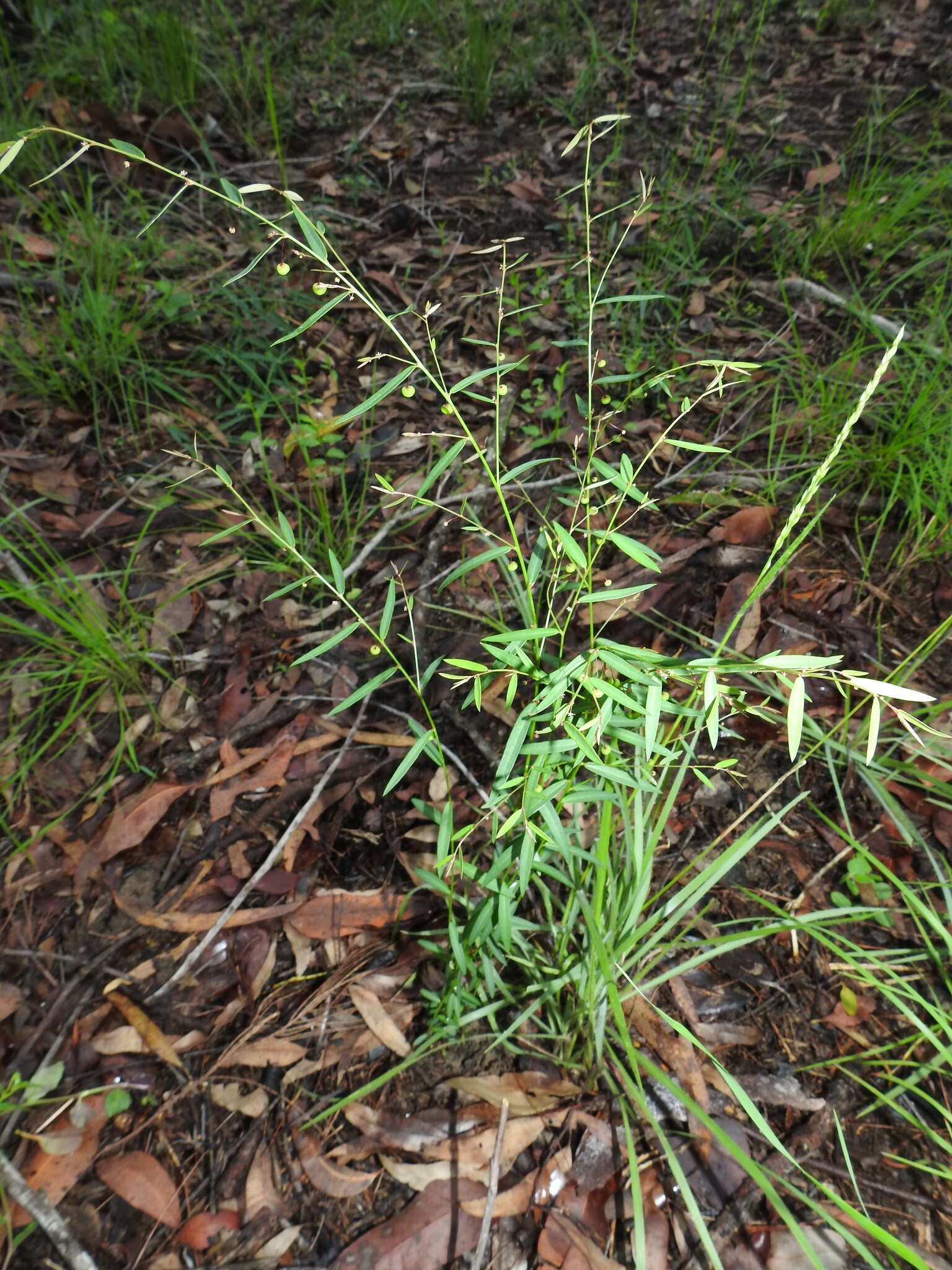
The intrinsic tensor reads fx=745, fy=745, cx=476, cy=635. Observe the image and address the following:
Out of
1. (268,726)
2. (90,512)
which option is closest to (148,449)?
(90,512)

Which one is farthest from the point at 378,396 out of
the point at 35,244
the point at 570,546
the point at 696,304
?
the point at 35,244

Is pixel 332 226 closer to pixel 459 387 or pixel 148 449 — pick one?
pixel 148 449

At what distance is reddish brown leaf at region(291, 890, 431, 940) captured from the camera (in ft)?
4.94

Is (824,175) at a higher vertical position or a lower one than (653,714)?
lower

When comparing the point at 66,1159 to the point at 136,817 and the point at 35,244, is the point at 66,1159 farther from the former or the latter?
the point at 35,244

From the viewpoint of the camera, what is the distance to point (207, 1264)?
1.18 meters

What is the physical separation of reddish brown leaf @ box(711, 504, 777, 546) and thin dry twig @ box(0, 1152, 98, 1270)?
1943mm

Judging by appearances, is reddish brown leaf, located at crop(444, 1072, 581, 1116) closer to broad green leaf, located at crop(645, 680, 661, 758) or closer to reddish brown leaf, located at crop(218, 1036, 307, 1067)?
reddish brown leaf, located at crop(218, 1036, 307, 1067)

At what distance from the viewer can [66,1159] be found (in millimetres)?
1287

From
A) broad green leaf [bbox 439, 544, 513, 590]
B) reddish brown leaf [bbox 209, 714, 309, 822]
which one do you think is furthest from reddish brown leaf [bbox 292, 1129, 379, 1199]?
broad green leaf [bbox 439, 544, 513, 590]

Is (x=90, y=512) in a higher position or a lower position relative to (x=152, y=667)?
higher

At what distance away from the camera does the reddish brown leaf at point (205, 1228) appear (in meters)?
1.20

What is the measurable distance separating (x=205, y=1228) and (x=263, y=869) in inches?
23.5

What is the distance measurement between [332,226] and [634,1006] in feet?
9.57
